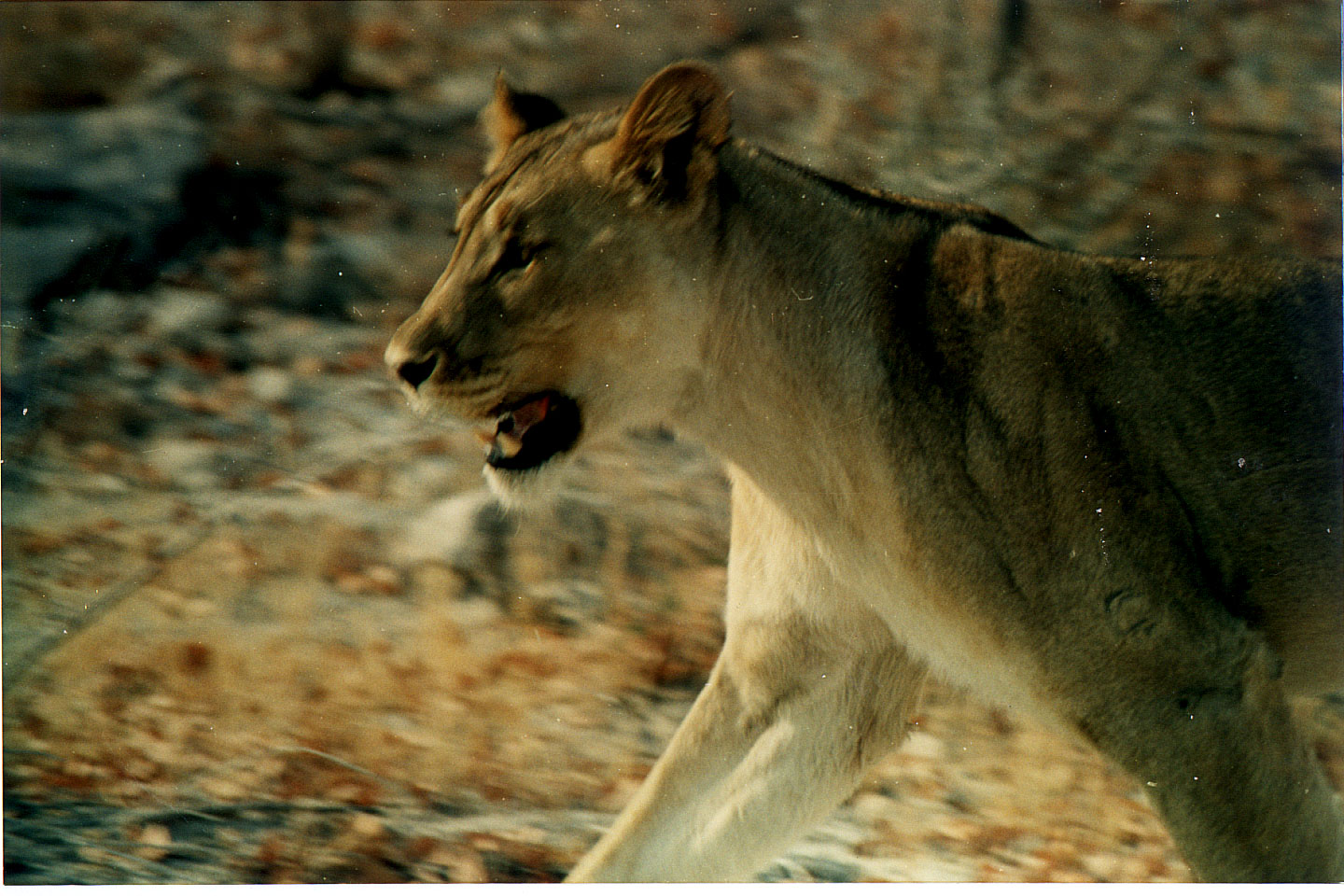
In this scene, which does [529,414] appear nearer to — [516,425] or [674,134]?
[516,425]

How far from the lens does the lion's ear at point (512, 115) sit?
9.78 feet

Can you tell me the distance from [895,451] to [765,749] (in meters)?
0.71

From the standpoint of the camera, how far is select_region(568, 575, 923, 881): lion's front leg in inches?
114

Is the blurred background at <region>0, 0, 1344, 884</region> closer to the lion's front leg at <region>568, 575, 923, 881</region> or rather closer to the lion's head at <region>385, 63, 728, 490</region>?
the lion's front leg at <region>568, 575, 923, 881</region>

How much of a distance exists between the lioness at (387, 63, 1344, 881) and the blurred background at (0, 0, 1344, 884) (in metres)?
0.57

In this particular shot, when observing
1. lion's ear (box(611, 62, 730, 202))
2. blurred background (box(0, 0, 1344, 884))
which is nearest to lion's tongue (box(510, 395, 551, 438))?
lion's ear (box(611, 62, 730, 202))

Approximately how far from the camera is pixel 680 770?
2.97 meters

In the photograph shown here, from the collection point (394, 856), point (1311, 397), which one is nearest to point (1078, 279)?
point (1311, 397)

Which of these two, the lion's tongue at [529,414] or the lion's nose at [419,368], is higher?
the lion's nose at [419,368]

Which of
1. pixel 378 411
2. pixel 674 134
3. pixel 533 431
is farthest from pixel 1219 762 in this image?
pixel 378 411

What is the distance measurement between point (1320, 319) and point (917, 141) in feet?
3.69

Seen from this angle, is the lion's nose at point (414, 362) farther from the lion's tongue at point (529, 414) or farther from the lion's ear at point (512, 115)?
the lion's ear at point (512, 115)

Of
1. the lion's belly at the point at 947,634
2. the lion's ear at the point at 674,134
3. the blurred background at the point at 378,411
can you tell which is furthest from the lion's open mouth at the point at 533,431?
the blurred background at the point at 378,411

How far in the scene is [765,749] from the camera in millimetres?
2932
